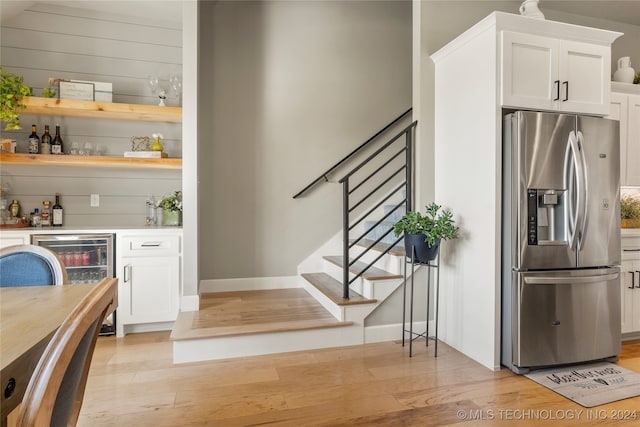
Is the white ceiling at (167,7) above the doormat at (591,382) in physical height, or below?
above

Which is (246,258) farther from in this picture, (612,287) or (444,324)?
(612,287)

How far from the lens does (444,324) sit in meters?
2.99

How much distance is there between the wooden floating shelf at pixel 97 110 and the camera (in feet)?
9.81

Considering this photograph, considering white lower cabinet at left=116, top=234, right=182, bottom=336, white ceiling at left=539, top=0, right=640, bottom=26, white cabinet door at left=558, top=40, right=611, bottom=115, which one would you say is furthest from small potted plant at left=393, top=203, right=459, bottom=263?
white ceiling at left=539, top=0, right=640, bottom=26

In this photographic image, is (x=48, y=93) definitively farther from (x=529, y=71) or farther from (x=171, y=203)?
(x=529, y=71)

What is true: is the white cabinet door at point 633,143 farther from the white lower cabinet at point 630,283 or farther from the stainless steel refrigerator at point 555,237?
the stainless steel refrigerator at point 555,237

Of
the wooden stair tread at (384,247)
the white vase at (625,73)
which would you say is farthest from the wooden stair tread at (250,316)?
the white vase at (625,73)

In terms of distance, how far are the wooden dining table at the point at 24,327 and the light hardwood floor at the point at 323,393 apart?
0.86 metres

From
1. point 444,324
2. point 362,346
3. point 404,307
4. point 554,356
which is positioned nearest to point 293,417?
Answer: point 362,346

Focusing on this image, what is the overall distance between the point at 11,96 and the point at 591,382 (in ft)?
15.2

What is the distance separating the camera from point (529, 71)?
8.12 feet

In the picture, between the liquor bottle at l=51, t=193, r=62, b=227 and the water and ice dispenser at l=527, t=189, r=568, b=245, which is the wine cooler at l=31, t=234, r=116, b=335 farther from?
the water and ice dispenser at l=527, t=189, r=568, b=245

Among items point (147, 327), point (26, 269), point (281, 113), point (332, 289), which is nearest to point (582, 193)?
point (332, 289)

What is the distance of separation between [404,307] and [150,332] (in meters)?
2.21
